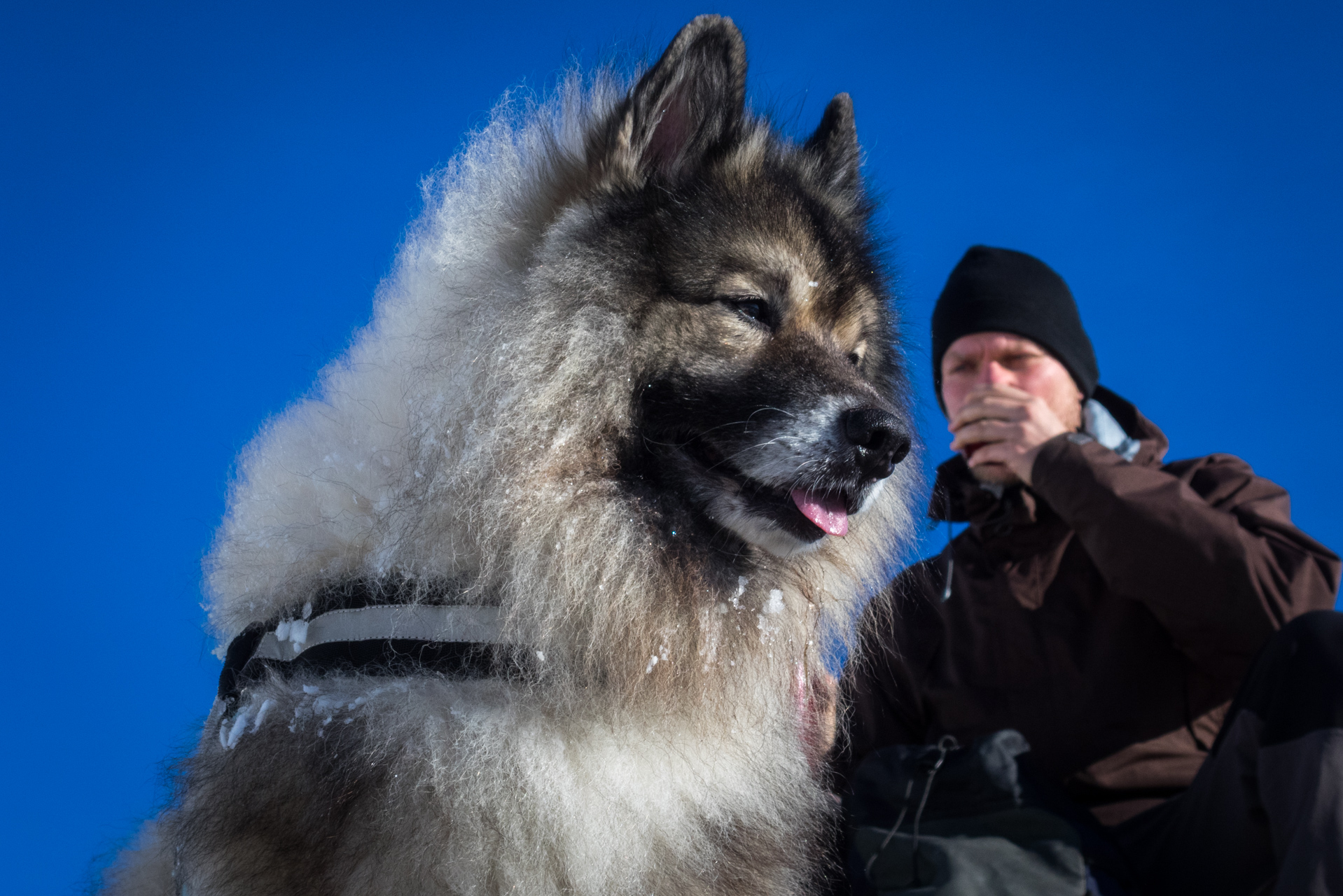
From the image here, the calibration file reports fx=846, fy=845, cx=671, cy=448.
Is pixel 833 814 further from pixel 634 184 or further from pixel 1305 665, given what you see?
pixel 634 184

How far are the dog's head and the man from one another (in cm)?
71

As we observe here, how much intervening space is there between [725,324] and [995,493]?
4.53ft

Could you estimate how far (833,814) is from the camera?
6.48 feet

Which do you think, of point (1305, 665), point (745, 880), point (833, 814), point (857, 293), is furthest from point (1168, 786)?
point (857, 293)

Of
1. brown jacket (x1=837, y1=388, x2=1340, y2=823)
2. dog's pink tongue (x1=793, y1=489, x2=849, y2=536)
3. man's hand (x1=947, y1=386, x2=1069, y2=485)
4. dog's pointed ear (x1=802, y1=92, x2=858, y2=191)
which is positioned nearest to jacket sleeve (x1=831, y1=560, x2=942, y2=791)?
brown jacket (x1=837, y1=388, x2=1340, y2=823)

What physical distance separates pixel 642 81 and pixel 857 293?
718 millimetres

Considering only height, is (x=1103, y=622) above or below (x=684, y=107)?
below

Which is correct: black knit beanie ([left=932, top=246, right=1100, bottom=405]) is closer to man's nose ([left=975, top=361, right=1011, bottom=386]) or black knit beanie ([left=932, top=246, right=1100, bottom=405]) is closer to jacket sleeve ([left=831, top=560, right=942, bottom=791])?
man's nose ([left=975, top=361, right=1011, bottom=386])

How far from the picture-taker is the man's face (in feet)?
9.09

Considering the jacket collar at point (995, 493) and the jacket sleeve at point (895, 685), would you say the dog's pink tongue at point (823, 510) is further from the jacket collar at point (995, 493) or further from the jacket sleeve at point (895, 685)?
the jacket collar at point (995, 493)

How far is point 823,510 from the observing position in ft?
5.88

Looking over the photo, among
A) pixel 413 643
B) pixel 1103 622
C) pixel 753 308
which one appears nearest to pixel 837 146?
pixel 753 308

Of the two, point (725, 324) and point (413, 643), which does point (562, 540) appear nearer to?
point (413, 643)

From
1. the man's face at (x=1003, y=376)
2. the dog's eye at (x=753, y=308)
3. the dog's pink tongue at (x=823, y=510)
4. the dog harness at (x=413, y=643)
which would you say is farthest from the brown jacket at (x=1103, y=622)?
the dog harness at (x=413, y=643)
